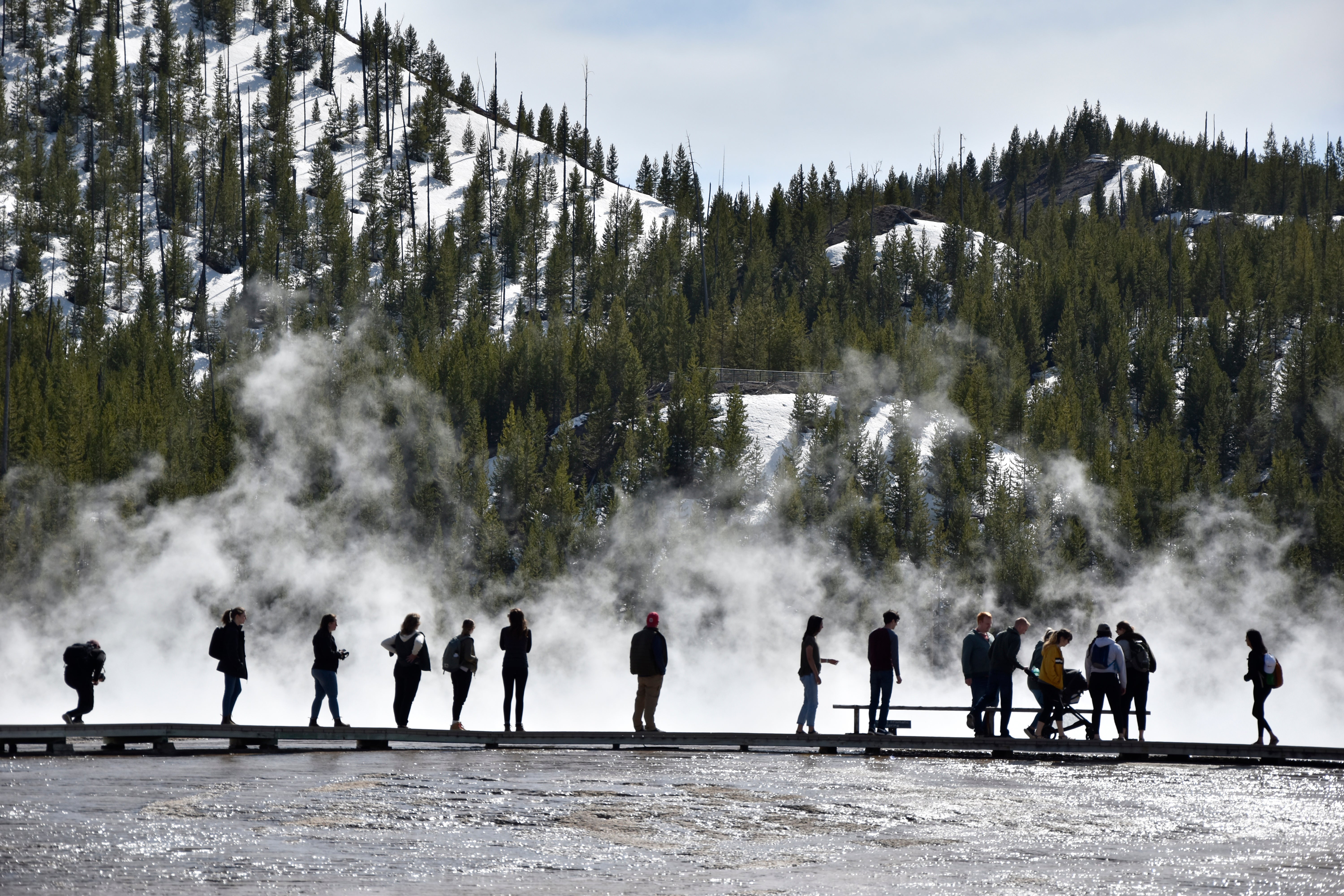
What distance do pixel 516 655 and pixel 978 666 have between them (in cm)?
538

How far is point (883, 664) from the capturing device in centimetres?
1661

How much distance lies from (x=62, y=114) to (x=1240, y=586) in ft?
351

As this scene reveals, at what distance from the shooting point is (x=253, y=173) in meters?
118

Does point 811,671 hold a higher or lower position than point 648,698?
higher

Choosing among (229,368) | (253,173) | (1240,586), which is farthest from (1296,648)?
(253,173)

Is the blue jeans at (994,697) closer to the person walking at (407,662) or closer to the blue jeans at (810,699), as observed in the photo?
the blue jeans at (810,699)

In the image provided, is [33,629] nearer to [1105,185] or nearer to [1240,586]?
[1240,586]

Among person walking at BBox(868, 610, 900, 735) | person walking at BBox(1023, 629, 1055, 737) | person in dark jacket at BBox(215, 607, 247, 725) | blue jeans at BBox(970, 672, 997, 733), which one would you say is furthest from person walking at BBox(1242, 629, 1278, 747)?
person in dark jacket at BBox(215, 607, 247, 725)

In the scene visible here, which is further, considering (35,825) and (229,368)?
(229,368)

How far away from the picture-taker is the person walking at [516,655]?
53.7 feet

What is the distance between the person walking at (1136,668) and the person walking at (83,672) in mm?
11461

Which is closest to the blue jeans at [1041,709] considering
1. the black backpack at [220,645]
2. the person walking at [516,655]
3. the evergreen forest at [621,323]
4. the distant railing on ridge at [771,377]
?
the person walking at [516,655]

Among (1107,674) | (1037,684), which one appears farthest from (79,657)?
(1107,674)

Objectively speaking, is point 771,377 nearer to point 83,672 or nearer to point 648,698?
point 648,698
